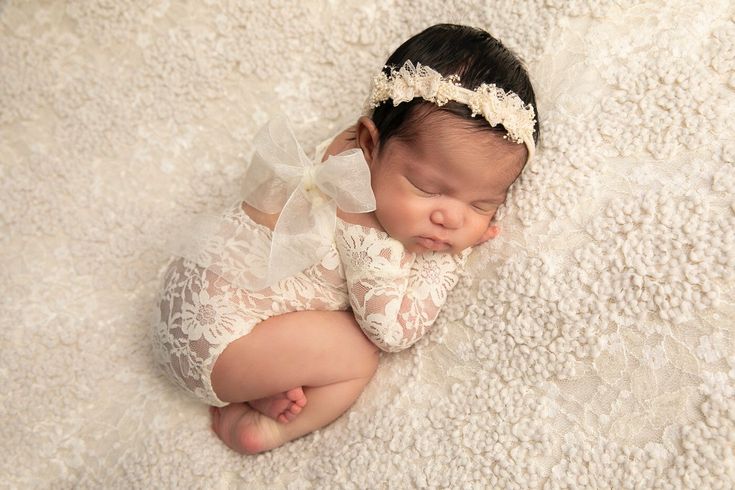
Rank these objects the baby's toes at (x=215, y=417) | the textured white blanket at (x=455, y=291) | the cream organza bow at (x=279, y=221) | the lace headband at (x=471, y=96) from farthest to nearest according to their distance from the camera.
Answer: the baby's toes at (x=215, y=417)
the cream organza bow at (x=279, y=221)
the lace headband at (x=471, y=96)
the textured white blanket at (x=455, y=291)

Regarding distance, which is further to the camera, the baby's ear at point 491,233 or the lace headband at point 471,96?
the baby's ear at point 491,233

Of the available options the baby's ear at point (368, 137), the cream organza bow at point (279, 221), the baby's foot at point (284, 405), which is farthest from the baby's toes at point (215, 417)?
the baby's ear at point (368, 137)

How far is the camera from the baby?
1.45 meters

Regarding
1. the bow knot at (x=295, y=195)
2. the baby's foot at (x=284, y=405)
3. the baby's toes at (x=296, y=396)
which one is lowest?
the baby's foot at (x=284, y=405)

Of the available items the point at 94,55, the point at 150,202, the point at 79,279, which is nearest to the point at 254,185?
the point at 150,202

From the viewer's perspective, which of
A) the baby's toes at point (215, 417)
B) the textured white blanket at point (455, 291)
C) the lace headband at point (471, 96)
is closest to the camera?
the textured white blanket at point (455, 291)

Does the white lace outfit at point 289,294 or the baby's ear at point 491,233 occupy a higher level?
the baby's ear at point 491,233

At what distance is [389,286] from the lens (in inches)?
61.6

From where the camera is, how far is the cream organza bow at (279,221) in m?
1.53

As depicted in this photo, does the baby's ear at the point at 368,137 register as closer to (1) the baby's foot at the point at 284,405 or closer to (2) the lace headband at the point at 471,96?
(2) the lace headband at the point at 471,96

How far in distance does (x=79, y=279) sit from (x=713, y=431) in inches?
65.1

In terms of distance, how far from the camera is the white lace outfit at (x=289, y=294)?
61.1 inches

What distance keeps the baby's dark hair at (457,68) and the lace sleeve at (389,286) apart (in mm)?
256

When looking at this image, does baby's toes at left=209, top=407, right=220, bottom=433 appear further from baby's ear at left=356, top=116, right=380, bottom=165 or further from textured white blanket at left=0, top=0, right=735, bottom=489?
baby's ear at left=356, top=116, right=380, bottom=165
